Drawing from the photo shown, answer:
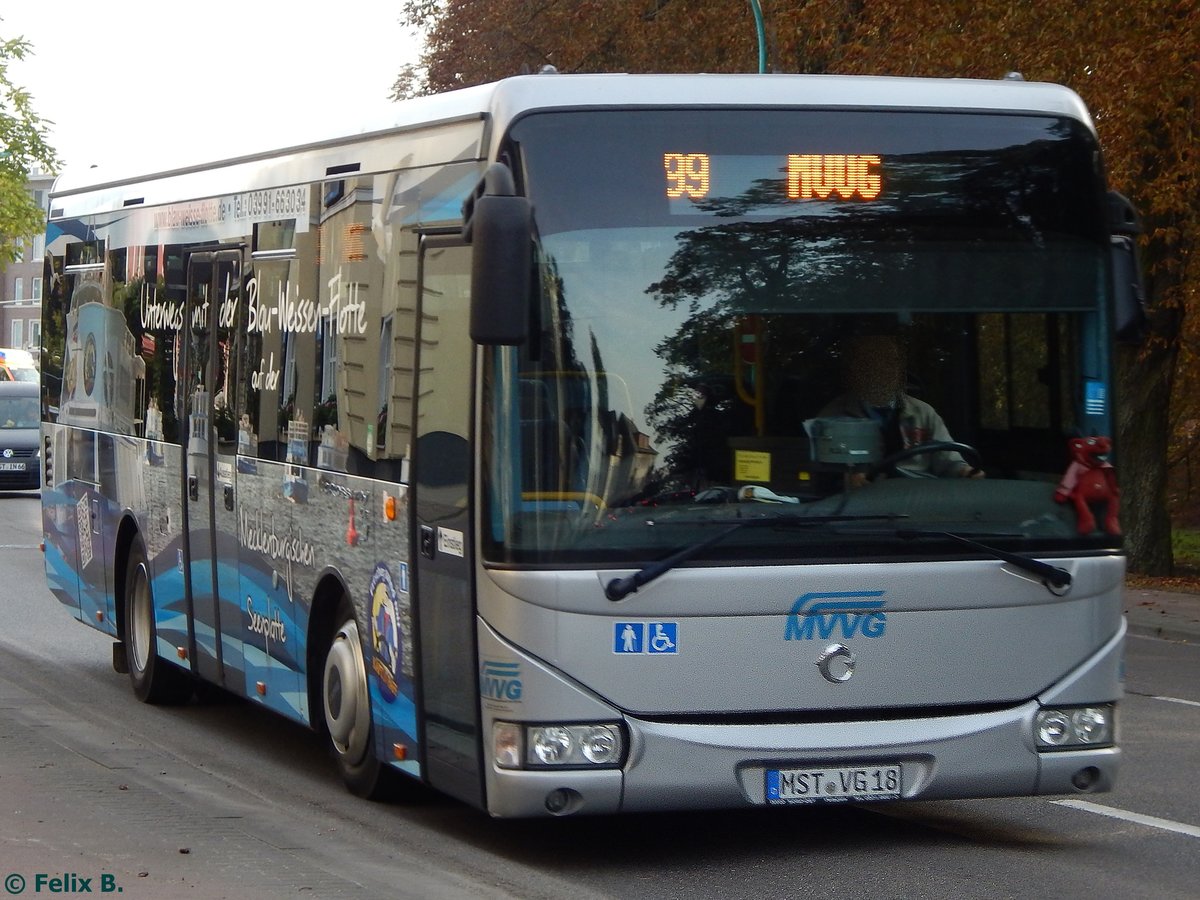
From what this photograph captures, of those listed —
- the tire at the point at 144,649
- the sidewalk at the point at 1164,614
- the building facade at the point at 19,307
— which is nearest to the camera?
the tire at the point at 144,649

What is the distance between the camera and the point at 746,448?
714 cm

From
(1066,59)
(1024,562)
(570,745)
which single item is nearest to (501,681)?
(570,745)

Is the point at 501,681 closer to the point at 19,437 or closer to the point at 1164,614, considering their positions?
the point at 1164,614

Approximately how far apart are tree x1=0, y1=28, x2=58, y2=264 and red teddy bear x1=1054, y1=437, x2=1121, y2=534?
179 ft

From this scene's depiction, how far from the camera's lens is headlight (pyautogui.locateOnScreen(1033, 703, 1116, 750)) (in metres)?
7.44

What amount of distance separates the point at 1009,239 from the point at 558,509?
191 centimetres

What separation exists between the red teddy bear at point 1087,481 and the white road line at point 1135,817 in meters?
1.46

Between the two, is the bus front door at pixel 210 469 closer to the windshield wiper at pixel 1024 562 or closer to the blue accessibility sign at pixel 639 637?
the blue accessibility sign at pixel 639 637

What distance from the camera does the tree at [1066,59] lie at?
2055cm

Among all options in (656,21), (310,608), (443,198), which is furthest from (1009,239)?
(656,21)

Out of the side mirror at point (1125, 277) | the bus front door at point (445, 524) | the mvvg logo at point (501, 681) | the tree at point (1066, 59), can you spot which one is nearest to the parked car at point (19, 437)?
the tree at point (1066, 59)

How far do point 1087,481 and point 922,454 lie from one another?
25.8 inches

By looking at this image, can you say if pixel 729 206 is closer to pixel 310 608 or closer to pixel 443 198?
pixel 443 198

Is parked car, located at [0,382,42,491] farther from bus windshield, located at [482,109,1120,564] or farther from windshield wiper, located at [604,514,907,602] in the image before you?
windshield wiper, located at [604,514,907,602]
